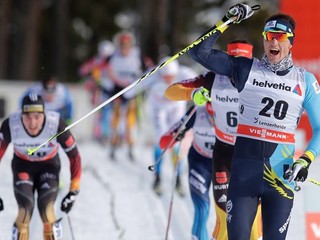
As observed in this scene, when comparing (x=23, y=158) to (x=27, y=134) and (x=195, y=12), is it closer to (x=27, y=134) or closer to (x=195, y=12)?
(x=27, y=134)

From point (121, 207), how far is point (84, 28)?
31565mm

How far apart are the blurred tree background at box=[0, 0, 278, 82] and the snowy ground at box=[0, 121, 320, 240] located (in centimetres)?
1539

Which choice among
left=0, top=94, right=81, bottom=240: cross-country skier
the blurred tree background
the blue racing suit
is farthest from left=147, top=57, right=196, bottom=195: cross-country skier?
the blurred tree background

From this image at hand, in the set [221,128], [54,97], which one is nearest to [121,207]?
[54,97]

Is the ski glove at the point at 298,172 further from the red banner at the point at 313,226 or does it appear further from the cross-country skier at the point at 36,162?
the cross-country skier at the point at 36,162

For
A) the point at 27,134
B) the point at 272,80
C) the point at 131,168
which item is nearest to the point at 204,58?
the point at 272,80

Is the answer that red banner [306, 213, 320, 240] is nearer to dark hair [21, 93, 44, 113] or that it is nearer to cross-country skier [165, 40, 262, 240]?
cross-country skier [165, 40, 262, 240]

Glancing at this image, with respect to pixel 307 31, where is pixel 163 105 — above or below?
below

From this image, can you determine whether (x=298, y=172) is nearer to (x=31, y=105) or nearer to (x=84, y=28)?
(x=31, y=105)

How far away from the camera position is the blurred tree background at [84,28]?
102 feet

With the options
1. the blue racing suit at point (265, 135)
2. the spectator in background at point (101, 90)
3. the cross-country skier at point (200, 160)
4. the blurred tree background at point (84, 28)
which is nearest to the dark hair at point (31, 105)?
the cross-country skier at point (200, 160)

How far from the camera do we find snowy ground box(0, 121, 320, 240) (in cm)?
922

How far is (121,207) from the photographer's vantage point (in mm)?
11000

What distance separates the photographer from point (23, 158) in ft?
25.3
